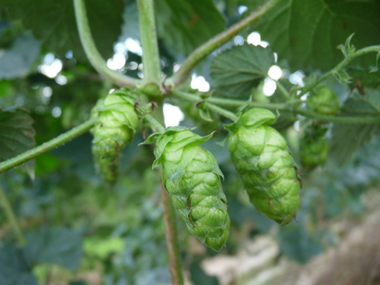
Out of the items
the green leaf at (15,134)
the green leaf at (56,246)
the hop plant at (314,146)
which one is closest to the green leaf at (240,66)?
the hop plant at (314,146)

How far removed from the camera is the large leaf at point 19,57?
63.6 inches

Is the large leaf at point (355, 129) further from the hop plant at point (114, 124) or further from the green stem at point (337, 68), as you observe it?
the hop plant at point (114, 124)

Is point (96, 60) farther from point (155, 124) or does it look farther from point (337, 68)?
point (337, 68)

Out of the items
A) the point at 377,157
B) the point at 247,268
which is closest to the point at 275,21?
the point at 377,157

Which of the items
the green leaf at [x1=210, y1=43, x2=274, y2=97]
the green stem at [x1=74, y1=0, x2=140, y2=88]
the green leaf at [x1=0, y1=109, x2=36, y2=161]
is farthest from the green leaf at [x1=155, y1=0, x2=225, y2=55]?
the green leaf at [x1=0, y1=109, x2=36, y2=161]

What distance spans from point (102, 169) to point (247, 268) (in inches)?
211

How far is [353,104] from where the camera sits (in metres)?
1.01

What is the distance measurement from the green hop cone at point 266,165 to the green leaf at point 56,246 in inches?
58.2

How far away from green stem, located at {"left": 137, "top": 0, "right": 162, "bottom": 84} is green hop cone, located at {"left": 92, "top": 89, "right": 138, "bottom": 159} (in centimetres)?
16

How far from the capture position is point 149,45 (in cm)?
86

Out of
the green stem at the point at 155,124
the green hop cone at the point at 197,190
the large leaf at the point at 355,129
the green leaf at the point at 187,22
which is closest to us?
the green hop cone at the point at 197,190

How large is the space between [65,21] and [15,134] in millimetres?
525

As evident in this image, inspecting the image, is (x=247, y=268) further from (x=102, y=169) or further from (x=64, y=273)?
(x=102, y=169)

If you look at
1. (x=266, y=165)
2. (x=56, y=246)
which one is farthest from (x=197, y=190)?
(x=56, y=246)
